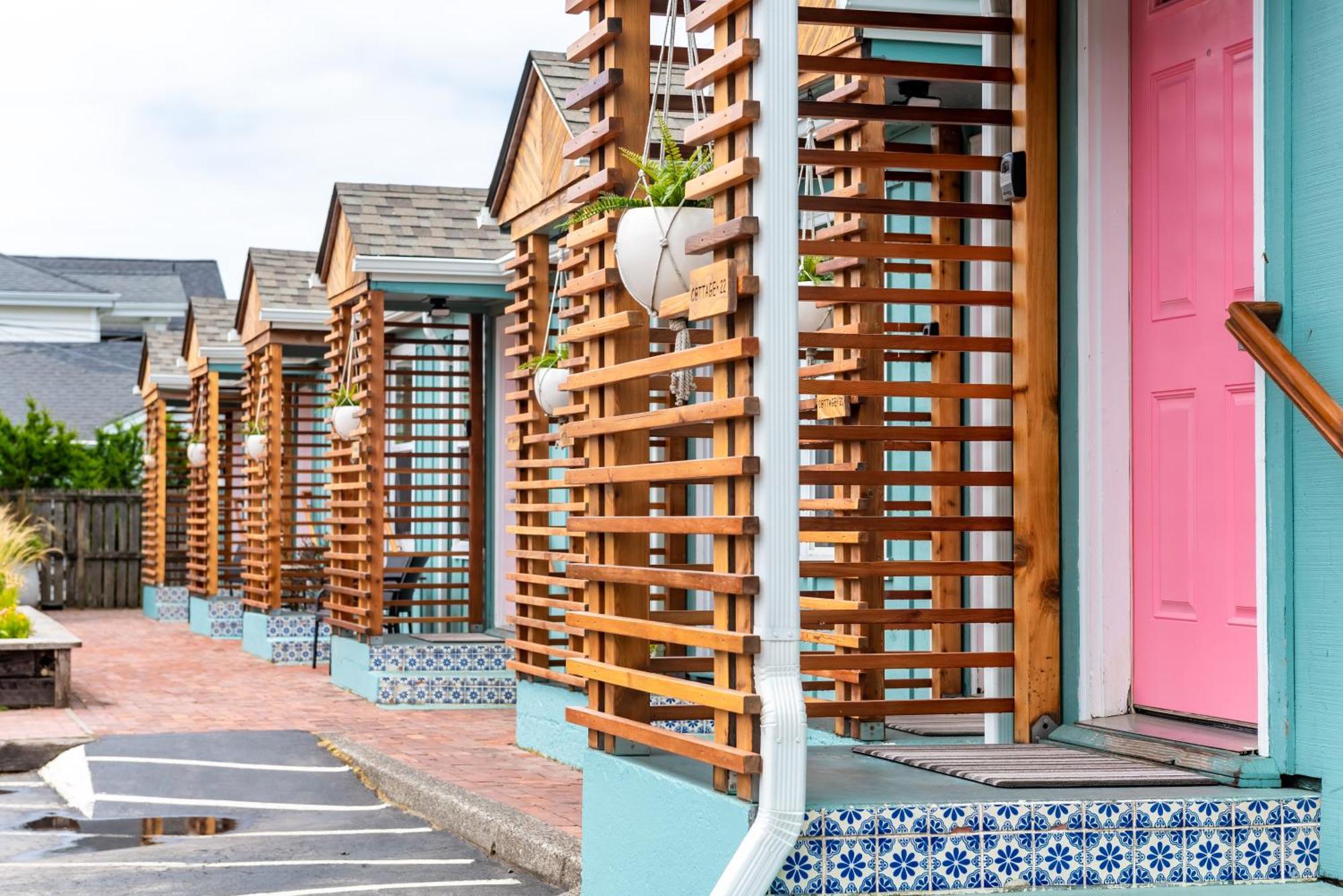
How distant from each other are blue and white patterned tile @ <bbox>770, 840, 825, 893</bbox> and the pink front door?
1.52 metres

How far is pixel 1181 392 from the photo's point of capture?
520cm

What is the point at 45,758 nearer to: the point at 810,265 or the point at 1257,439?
the point at 810,265

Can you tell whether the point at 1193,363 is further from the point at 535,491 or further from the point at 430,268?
the point at 430,268

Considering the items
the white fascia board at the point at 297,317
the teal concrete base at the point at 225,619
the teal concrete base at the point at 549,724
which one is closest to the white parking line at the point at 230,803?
the teal concrete base at the point at 549,724

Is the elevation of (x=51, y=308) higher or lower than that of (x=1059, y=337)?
higher

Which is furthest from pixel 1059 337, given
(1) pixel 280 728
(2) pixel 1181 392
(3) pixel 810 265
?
(1) pixel 280 728

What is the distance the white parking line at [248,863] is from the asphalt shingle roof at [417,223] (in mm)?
6745

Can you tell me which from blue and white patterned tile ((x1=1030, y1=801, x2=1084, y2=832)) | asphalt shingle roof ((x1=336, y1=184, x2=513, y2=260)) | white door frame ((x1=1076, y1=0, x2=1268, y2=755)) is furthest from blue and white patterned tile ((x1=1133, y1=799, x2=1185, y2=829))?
asphalt shingle roof ((x1=336, y1=184, x2=513, y2=260))

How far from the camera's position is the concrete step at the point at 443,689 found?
1249 cm

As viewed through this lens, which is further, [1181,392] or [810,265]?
[810,265]

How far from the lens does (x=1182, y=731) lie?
5.04 meters

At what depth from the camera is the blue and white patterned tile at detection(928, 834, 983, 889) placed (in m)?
4.30

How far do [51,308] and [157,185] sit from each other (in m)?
26.8

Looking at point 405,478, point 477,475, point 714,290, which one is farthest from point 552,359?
point 405,478
